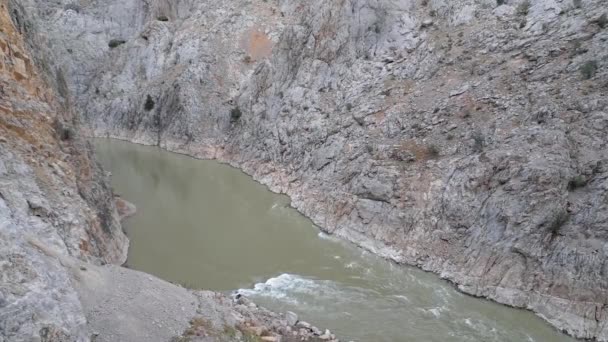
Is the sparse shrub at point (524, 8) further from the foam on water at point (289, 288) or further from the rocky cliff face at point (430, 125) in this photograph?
the foam on water at point (289, 288)

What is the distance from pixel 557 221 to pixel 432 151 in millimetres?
6894

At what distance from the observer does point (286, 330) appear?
43.9ft

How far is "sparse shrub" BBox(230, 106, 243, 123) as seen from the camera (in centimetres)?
3900

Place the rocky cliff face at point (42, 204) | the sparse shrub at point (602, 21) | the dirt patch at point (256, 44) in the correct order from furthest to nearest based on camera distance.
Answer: the dirt patch at point (256, 44) < the sparse shrub at point (602, 21) < the rocky cliff face at point (42, 204)

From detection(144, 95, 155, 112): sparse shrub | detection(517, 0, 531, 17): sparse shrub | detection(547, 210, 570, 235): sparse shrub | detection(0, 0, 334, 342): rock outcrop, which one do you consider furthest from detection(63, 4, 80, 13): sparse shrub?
detection(547, 210, 570, 235): sparse shrub

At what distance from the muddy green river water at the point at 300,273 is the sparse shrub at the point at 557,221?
3213 millimetres

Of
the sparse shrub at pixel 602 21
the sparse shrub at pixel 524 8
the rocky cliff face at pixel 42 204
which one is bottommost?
the rocky cliff face at pixel 42 204

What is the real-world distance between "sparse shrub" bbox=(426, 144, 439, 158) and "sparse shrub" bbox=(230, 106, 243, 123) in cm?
1947

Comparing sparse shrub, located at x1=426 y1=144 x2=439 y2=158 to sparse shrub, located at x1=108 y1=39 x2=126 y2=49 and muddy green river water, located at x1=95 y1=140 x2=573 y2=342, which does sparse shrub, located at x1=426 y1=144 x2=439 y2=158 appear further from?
sparse shrub, located at x1=108 y1=39 x2=126 y2=49

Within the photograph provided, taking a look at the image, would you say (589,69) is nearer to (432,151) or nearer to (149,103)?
(432,151)

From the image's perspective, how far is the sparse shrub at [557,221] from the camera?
56.3 feet

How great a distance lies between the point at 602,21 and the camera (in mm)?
21984

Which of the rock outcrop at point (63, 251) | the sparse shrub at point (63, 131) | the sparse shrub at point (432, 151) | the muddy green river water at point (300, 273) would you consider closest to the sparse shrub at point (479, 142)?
the sparse shrub at point (432, 151)

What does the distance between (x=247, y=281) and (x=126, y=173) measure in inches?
776
